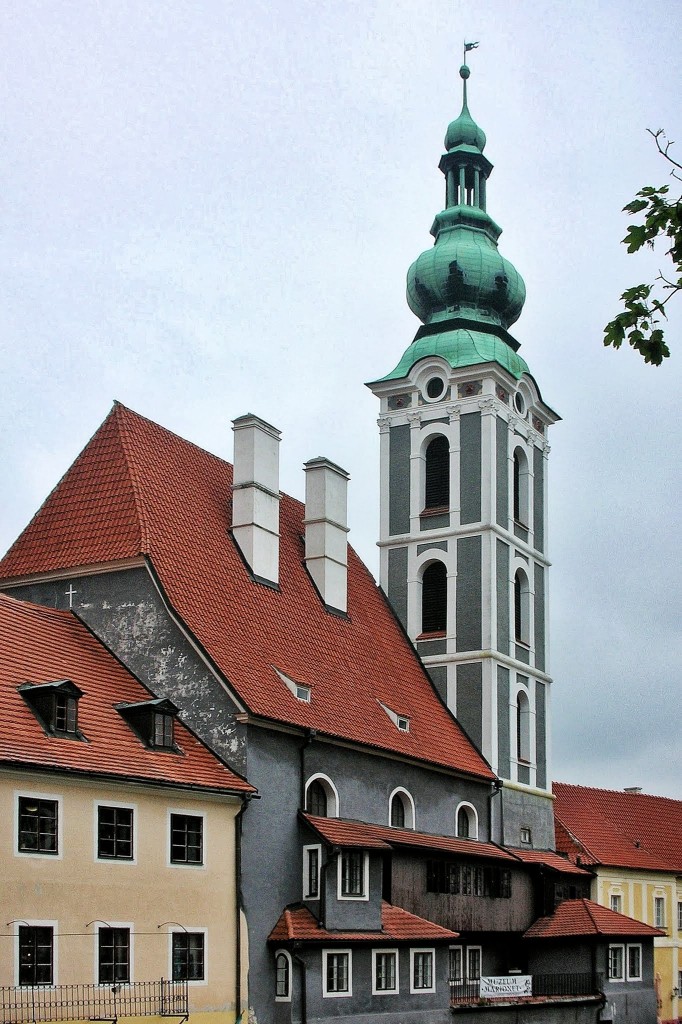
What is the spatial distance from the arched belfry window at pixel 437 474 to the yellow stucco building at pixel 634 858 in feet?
37.2

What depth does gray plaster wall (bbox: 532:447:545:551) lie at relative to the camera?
4541 centimetres

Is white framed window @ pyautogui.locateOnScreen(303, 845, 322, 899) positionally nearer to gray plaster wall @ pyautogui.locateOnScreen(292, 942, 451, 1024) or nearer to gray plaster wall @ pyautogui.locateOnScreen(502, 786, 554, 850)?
gray plaster wall @ pyautogui.locateOnScreen(292, 942, 451, 1024)

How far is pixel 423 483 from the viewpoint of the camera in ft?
143

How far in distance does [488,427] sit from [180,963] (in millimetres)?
20162

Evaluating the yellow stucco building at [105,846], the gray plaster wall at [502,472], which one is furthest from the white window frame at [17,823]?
the gray plaster wall at [502,472]

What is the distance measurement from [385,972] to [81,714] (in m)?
8.67

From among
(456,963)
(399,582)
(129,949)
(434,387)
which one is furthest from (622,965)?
(129,949)

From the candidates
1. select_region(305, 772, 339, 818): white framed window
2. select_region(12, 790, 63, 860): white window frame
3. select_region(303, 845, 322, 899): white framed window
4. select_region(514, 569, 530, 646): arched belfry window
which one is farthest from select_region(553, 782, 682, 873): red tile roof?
select_region(12, 790, 63, 860): white window frame

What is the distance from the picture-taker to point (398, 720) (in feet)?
118

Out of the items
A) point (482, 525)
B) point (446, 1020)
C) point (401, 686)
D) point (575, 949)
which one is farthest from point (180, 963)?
point (482, 525)

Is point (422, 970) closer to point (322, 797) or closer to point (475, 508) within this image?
point (322, 797)

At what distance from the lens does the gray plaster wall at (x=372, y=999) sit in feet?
94.0

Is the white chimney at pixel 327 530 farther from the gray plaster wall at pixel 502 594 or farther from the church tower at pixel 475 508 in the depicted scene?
the gray plaster wall at pixel 502 594

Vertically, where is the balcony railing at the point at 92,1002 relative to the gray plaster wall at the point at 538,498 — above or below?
below
